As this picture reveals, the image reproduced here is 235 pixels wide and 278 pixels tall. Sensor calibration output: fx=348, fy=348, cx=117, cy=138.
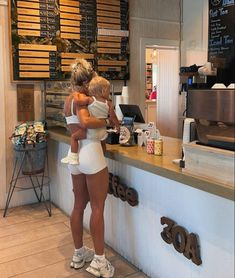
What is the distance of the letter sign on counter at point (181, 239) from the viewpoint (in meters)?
1.99

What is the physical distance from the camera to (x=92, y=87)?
235 cm

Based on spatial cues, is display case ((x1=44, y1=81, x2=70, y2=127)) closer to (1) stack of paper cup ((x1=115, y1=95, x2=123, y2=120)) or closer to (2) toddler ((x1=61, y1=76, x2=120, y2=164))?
(1) stack of paper cup ((x1=115, y1=95, x2=123, y2=120))

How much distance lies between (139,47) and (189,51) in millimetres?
1522

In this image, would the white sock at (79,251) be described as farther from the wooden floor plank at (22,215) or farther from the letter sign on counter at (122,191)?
the wooden floor plank at (22,215)

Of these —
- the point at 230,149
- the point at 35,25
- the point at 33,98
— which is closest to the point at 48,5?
the point at 35,25

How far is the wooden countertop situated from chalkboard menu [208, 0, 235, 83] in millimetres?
635

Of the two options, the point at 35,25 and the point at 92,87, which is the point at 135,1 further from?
the point at 92,87

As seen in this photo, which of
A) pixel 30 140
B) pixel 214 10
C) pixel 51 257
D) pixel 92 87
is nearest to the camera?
pixel 92 87

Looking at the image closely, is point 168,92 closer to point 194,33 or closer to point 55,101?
point 55,101

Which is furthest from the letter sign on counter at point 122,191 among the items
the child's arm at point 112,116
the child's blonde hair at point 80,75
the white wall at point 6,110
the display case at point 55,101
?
the white wall at point 6,110

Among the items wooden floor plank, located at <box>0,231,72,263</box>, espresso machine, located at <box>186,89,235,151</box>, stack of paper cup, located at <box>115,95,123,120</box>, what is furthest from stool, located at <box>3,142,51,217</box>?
espresso machine, located at <box>186,89,235,151</box>

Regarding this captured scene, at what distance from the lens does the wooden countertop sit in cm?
171

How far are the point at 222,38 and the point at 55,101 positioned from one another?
77.5 inches

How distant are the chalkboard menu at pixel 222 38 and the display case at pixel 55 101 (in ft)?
5.11
